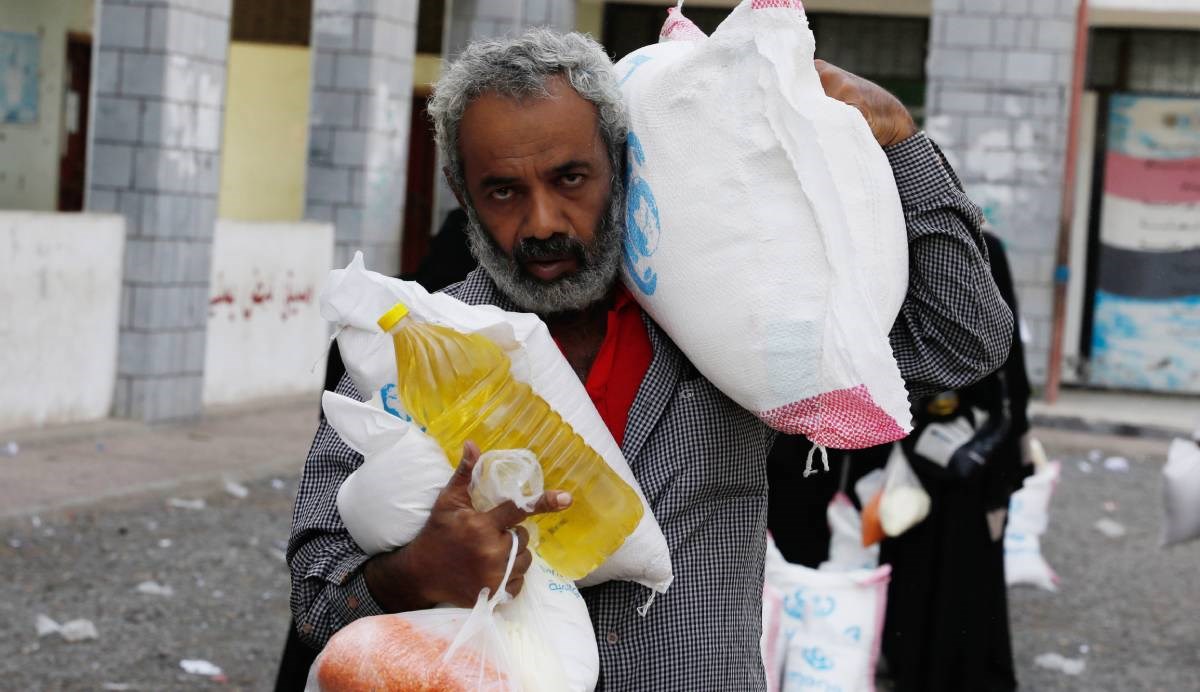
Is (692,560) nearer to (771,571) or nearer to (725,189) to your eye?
(725,189)

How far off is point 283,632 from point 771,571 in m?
2.19

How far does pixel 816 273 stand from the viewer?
2.15 meters

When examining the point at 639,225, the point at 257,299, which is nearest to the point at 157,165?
the point at 257,299

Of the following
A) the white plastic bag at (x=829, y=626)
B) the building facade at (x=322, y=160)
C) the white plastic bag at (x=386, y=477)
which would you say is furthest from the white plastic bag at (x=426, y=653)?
the building facade at (x=322, y=160)

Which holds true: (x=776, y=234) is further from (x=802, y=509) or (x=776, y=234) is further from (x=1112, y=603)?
(x=1112, y=603)

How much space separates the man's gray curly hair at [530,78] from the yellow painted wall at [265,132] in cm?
1250

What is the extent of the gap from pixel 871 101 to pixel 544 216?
1.60ft

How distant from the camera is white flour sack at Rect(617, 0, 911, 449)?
215 centimetres

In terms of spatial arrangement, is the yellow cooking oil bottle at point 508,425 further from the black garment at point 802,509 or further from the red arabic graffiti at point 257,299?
the red arabic graffiti at point 257,299

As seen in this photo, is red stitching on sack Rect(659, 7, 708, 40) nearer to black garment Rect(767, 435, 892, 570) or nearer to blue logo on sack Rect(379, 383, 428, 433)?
blue logo on sack Rect(379, 383, 428, 433)

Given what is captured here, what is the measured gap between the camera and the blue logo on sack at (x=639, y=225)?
89.2 inches

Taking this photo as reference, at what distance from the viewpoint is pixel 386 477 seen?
2.00m

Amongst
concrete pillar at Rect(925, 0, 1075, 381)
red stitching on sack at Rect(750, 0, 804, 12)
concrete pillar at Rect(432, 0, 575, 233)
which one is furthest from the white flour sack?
concrete pillar at Rect(432, 0, 575, 233)

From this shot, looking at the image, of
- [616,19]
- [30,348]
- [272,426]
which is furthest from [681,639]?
[616,19]
